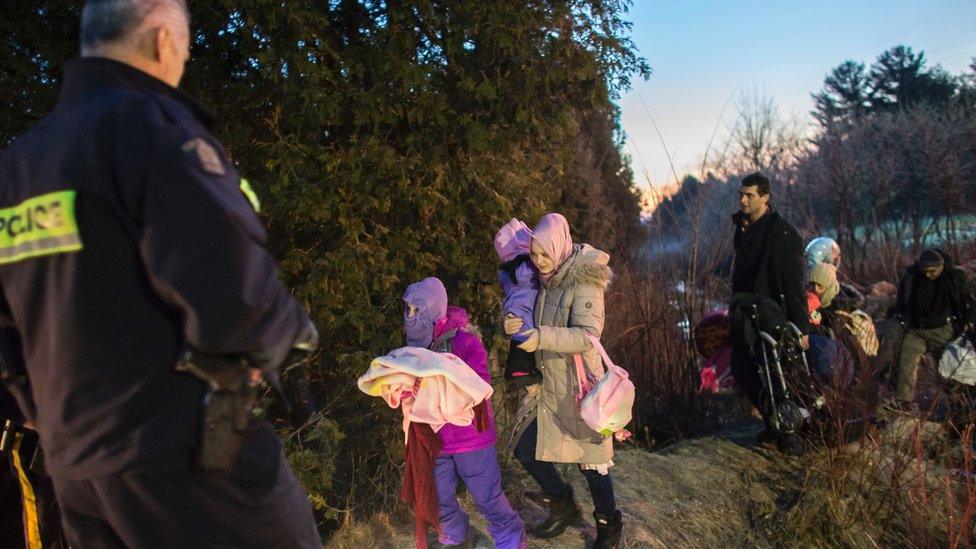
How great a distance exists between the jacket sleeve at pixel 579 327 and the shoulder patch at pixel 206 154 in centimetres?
240

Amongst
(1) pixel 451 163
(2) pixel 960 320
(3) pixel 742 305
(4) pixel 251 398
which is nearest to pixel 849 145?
(2) pixel 960 320

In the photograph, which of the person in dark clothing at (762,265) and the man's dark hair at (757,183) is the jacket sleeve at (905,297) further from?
the man's dark hair at (757,183)

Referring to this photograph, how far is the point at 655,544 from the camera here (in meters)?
4.63

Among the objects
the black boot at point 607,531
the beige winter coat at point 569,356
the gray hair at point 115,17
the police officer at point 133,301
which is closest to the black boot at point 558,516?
the black boot at point 607,531

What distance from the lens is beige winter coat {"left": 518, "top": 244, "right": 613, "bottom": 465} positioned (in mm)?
4105

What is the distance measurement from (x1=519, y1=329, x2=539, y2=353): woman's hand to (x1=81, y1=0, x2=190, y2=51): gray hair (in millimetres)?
2396

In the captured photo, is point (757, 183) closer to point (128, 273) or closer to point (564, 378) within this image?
point (564, 378)

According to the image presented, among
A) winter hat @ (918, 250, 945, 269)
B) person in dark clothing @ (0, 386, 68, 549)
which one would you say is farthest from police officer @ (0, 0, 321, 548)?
winter hat @ (918, 250, 945, 269)

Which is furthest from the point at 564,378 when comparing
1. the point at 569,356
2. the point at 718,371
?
the point at 718,371

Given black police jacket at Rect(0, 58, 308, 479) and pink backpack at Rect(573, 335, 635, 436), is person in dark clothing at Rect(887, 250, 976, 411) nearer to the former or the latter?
pink backpack at Rect(573, 335, 635, 436)

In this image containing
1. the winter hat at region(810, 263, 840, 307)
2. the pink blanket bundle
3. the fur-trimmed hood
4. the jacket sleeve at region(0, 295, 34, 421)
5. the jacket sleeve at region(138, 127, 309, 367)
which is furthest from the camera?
the winter hat at region(810, 263, 840, 307)

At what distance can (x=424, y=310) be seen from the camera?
13.3ft

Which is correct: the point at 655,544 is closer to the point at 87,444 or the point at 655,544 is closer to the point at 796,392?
the point at 796,392

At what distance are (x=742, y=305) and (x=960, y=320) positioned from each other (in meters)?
2.97
